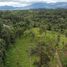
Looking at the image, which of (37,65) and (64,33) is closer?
(37,65)

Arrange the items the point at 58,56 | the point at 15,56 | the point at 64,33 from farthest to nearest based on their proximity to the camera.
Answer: the point at 64,33 < the point at 15,56 < the point at 58,56


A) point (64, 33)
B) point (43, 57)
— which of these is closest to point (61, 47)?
point (43, 57)

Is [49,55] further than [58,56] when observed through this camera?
No

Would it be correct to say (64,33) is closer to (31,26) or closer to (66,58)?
(31,26)

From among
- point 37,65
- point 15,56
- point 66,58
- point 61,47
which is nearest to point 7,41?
point 15,56

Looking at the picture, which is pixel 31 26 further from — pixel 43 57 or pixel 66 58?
pixel 43 57

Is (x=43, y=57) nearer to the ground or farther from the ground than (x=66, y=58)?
farther from the ground

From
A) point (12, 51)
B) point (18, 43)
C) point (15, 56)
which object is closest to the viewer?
point (15, 56)

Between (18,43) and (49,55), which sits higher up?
(49,55)

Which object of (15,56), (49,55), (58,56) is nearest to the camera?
(49,55)
